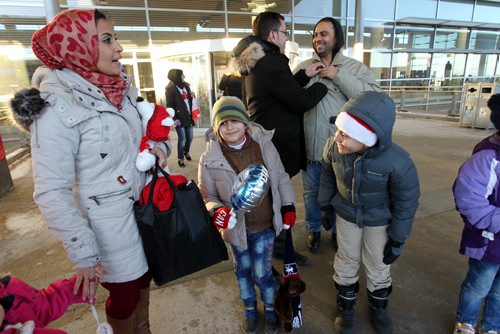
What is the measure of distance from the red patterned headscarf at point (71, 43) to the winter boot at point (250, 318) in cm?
173

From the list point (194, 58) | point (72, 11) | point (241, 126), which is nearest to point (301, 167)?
point (241, 126)

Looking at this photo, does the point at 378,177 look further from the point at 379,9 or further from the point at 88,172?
the point at 379,9

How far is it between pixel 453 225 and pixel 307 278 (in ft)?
6.58

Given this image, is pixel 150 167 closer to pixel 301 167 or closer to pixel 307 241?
pixel 301 167

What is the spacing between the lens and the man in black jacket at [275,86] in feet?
7.93

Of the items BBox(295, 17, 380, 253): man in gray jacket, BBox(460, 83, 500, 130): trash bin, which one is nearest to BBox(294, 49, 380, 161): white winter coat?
BBox(295, 17, 380, 253): man in gray jacket

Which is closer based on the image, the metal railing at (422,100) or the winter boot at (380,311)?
the winter boot at (380,311)

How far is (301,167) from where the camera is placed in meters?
2.91

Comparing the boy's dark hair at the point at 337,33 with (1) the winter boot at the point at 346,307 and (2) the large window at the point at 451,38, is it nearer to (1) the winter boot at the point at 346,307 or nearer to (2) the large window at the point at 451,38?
(1) the winter boot at the point at 346,307

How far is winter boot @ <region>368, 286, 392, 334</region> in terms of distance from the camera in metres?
2.11

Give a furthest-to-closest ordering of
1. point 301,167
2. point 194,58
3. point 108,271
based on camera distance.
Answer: point 194,58
point 301,167
point 108,271

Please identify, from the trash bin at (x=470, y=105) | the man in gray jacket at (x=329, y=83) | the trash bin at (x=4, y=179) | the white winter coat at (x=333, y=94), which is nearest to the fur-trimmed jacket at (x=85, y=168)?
the man in gray jacket at (x=329, y=83)

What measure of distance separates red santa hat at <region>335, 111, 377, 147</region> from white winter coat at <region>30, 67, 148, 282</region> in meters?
1.16

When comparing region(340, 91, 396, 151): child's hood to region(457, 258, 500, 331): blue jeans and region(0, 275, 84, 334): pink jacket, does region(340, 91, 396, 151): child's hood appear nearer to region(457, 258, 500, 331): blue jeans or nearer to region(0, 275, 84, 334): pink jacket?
region(457, 258, 500, 331): blue jeans
